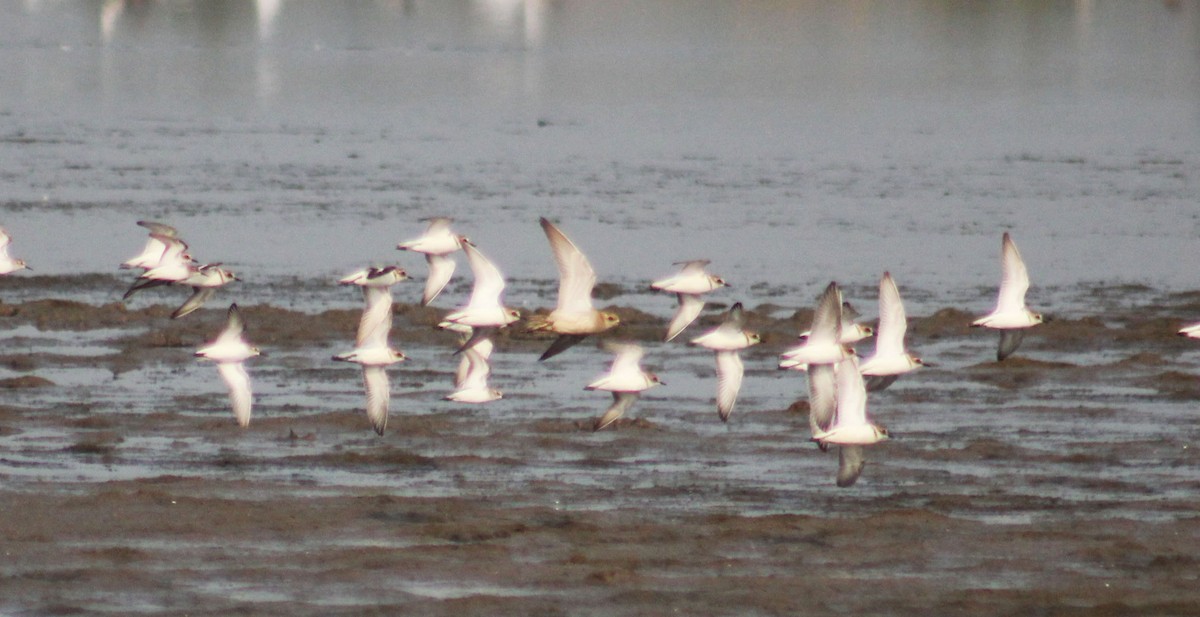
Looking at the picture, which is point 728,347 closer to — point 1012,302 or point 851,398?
point 851,398

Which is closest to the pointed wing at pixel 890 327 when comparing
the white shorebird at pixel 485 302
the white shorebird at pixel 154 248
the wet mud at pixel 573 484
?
the wet mud at pixel 573 484

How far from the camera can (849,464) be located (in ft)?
52.0

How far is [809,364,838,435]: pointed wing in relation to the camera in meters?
15.6

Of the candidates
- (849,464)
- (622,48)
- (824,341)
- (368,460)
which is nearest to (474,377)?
(368,460)

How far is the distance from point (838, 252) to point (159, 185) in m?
12.0

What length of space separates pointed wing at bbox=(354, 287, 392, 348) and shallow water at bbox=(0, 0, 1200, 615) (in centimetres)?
96

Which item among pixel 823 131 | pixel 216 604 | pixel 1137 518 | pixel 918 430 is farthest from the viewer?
pixel 823 131

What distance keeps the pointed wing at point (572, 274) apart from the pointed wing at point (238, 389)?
3270mm

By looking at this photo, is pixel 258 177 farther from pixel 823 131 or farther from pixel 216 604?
pixel 216 604

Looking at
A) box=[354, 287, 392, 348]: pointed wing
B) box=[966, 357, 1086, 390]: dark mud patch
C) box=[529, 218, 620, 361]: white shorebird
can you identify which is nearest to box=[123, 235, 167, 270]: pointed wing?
box=[354, 287, 392, 348]: pointed wing

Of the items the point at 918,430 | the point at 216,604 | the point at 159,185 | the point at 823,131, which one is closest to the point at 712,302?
the point at 918,430

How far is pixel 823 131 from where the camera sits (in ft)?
156

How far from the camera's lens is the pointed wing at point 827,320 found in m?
14.3

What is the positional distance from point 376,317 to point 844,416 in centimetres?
415
